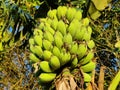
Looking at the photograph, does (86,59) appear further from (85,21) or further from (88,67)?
(85,21)

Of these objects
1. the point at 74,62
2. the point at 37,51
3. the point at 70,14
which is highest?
the point at 70,14

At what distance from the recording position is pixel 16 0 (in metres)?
2.63

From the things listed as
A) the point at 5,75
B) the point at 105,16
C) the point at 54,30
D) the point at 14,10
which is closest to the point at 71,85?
the point at 54,30

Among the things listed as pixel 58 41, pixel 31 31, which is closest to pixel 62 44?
pixel 58 41

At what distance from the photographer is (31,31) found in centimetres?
248

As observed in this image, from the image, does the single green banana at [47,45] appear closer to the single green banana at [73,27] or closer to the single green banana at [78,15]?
the single green banana at [73,27]

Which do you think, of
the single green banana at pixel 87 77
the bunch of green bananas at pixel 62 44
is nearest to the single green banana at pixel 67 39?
the bunch of green bananas at pixel 62 44

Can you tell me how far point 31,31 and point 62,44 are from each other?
0.61 metres

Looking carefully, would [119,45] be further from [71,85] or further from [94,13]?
[71,85]

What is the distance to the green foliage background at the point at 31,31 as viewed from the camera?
7.71 feet

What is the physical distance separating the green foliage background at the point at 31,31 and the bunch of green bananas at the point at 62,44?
12 centimetres

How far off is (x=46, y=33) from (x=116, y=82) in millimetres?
466

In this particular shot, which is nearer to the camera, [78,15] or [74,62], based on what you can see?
[74,62]

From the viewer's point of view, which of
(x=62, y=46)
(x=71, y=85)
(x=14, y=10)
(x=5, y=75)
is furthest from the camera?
(x=5, y=75)
